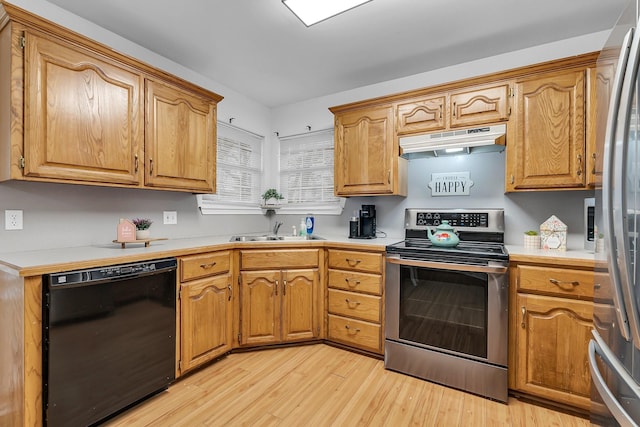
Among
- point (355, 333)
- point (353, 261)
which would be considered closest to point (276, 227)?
point (353, 261)

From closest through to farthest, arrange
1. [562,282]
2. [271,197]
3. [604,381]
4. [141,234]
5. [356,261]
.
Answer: [604,381], [562,282], [141,234], [356,261], [271,197]

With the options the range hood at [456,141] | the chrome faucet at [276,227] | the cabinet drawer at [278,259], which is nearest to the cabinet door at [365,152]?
the range hood at [456,141]

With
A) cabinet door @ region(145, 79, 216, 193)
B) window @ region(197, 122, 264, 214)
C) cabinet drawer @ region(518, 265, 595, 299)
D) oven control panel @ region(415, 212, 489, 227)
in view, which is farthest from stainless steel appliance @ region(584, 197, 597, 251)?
window @ region(197, 122, 264, 214)

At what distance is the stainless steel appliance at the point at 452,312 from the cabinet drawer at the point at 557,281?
12 cm

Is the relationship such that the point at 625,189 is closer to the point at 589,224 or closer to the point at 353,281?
the point at 589,224

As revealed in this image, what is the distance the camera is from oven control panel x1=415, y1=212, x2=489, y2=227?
8.25 ft

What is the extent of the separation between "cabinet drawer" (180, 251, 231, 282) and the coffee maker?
1.20 meters

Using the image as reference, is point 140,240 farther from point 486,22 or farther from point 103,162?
point 486,22

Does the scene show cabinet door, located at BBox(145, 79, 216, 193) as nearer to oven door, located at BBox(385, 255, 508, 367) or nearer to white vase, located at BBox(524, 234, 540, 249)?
oven door, located at BBox(385, 255, 508, 367)

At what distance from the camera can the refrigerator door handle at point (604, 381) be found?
0.82m

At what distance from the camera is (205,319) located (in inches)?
87.9

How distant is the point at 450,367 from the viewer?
6.82ft

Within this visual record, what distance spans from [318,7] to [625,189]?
1813mm

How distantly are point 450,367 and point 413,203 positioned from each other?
1.40 m
